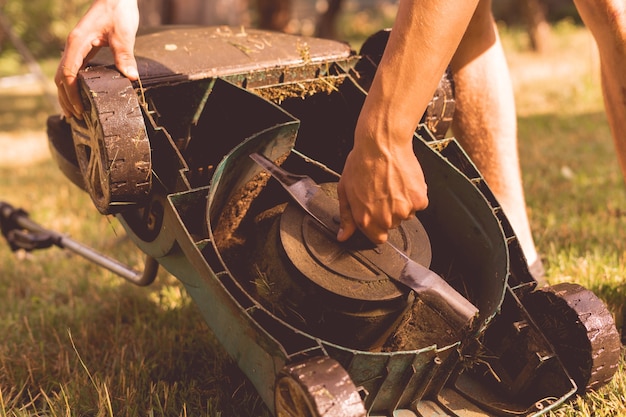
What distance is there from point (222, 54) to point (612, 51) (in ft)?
3.77

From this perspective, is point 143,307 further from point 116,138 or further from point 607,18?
point 607,18

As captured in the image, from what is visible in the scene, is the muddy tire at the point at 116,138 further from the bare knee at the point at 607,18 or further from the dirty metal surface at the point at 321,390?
the bare knee at the point at 607,18

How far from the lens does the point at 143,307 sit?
2.70m

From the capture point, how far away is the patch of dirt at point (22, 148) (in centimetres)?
612

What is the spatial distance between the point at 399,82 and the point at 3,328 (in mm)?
1730

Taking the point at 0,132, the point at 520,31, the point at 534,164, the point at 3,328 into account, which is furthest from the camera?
the point at 520,31

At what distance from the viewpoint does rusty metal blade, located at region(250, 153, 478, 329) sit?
1718 millimetres

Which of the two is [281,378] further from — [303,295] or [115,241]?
[115,241]

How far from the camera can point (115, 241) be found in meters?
3.57

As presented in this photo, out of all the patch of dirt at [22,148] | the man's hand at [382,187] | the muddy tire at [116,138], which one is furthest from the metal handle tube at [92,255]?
the patch of dirt at [22,148]

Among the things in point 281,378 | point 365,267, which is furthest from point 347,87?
point 281,378

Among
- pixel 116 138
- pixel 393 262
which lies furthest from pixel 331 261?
pixel 116 138

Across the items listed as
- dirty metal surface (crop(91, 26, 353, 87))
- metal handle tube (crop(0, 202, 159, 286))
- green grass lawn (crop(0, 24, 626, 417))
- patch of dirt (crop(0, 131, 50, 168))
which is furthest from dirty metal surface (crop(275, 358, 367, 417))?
patch of dirt (crop(0, 131, 50, 168))

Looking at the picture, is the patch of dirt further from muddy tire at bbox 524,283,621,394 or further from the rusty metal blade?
muddy tire at bbox 524,283,621,394
